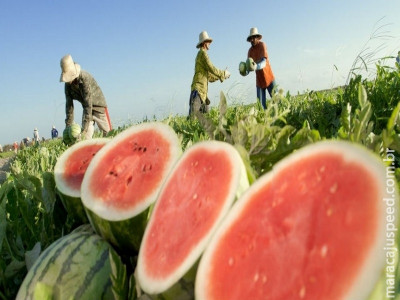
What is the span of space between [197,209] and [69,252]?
1.68ft

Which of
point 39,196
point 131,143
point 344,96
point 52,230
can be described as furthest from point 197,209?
point 344,96

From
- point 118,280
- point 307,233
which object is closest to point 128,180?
point 118,280

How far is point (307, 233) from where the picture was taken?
80cm

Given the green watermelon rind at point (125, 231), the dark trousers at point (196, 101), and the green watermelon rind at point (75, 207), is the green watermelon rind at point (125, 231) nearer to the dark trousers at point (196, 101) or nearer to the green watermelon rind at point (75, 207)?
the green watermelon rind at point (75, 207)

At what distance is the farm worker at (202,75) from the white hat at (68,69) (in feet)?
10.3

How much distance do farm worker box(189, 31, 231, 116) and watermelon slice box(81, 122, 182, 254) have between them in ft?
28.6

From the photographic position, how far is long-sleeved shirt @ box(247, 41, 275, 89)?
11.0m

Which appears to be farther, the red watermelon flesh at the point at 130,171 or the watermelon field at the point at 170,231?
the red watermelon flesh at the point at 130,171

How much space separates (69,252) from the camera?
52.8 inches

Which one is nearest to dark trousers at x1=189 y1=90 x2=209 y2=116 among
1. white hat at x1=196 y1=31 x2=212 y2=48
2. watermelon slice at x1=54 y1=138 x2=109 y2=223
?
white hat at x1=196 y1=31 x2=212 y2=48

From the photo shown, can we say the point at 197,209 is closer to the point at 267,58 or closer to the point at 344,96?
the point at 344,96

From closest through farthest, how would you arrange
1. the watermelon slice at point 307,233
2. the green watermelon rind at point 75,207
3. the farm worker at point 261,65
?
the watermelon slice at point 307,233
the green watermelon rind at point 75,207
the farm worker at point 261,65

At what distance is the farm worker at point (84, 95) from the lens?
8.21 meters

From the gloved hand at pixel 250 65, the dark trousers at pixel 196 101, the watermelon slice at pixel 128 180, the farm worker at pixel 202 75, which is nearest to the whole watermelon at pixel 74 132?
the farm worker at pixel 202 75
